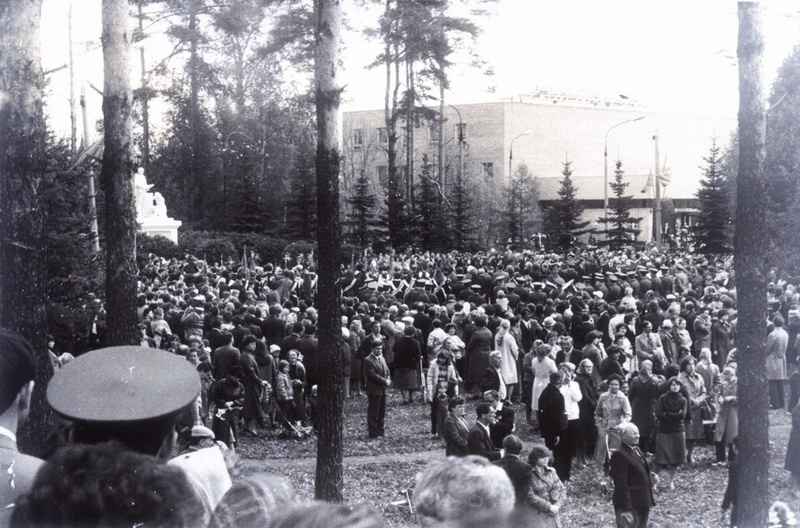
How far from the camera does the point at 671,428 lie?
11695mm

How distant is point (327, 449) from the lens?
27.9 feet

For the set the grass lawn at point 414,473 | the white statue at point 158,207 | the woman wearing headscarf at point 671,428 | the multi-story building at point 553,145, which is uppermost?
the multi-story building at point 553,145

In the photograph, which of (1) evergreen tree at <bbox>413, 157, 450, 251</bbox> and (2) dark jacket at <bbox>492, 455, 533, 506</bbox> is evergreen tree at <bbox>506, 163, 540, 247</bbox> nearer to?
(1) evergreen tree at <bbox>413, 157, 450, 251</bbox>

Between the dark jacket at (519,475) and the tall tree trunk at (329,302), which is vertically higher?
the tall tree trunk at (329,302)

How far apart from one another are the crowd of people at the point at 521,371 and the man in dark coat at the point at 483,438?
2cm

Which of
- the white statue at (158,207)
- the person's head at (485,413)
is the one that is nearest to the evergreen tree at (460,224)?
the white statue at (158,207)

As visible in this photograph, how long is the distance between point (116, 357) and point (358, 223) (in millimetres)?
38422

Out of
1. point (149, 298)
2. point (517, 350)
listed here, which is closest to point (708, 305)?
point (517, 350)

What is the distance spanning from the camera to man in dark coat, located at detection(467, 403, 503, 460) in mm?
9531

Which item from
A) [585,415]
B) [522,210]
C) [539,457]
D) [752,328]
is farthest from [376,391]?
[522,210]

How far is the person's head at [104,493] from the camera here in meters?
1.98

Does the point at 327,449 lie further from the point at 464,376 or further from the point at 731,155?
the point at 731,155

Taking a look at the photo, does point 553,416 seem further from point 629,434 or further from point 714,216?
point 714,216

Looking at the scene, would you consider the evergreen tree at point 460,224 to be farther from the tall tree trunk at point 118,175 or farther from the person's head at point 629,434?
the tall tree trunk at point 118,175
